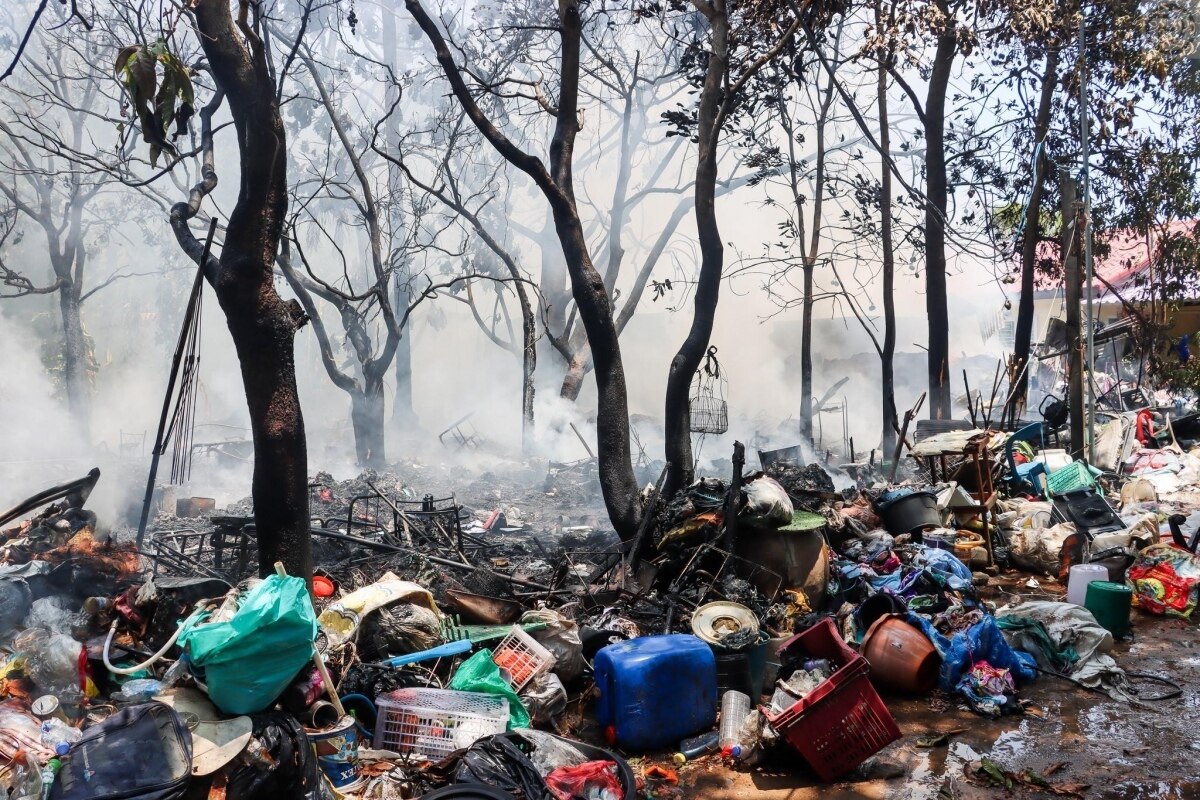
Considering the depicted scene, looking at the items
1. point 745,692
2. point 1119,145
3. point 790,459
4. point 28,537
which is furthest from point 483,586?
point 1119,145

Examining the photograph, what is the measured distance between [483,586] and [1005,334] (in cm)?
2348

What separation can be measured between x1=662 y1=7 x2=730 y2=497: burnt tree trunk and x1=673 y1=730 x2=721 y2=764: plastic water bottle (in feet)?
11.0

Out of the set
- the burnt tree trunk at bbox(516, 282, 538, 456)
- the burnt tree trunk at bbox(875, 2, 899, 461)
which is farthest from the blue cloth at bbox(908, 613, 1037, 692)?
the burnt tree trunk at bbox(516, 282, 538, 456)

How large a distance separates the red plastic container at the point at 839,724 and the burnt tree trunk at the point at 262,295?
3.25 m

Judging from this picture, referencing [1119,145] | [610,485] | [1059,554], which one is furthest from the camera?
[1119,145]

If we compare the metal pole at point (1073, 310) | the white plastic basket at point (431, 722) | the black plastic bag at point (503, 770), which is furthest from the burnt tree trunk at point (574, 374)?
the black plastic bag at point (503, 770)

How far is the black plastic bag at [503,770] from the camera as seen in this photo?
407 centimetres

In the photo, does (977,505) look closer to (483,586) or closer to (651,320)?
(483,586)

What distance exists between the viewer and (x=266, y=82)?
557 cm

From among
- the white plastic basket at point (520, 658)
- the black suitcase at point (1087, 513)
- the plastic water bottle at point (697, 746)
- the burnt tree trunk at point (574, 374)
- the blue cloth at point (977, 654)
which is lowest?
the plastic water bottle at point (697, 746)

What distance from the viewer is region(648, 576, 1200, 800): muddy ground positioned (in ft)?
14.8

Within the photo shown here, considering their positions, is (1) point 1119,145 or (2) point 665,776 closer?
(2) point 665,776

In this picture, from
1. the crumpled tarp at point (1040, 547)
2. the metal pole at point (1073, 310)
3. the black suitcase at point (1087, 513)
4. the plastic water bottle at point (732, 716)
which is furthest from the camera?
the metal pole at point (1073, 310)

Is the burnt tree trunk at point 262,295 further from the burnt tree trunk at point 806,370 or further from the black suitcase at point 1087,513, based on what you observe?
the burnt tree trunk at point 806,370
